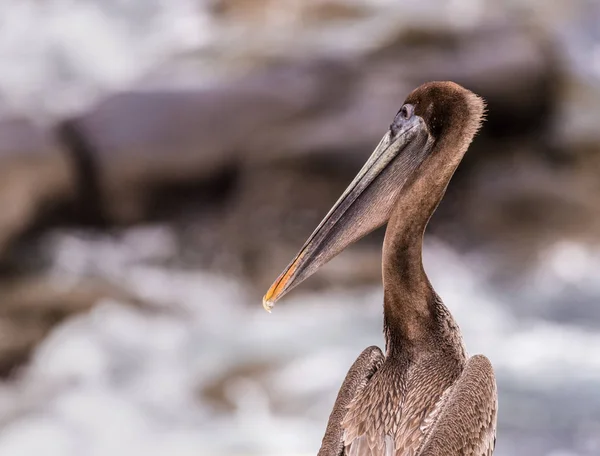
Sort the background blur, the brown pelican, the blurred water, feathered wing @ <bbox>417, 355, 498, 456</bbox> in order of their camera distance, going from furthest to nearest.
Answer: the background blur < the blurred water < the brown pelican < feathered wing @ <bbox>417, 355, 498, 456</bbox>

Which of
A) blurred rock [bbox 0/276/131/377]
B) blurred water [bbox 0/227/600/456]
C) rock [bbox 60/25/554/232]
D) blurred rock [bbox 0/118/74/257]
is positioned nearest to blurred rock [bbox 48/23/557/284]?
rock [bbox 60/25/554/232]

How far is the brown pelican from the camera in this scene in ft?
6.87

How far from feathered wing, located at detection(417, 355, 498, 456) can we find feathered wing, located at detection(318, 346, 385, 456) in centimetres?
23

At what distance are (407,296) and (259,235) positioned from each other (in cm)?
432

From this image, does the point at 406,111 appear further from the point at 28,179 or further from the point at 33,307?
the point at 28,179

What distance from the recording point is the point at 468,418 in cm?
197

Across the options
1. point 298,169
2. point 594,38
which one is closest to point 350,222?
point 298,169

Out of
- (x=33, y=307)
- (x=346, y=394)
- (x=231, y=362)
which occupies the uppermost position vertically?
(x=33, y=307)

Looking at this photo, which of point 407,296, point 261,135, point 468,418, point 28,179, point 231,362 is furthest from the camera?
point 261,135

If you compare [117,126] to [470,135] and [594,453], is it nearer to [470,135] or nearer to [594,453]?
[594,453]

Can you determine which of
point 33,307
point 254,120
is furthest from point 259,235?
point 33,307

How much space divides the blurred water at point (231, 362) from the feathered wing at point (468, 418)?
2.85 meters

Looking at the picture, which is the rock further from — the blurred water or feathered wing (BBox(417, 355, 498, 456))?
feathered wing (BBox(417, 355, 498, 456))

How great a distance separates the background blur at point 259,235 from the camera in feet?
17.5
